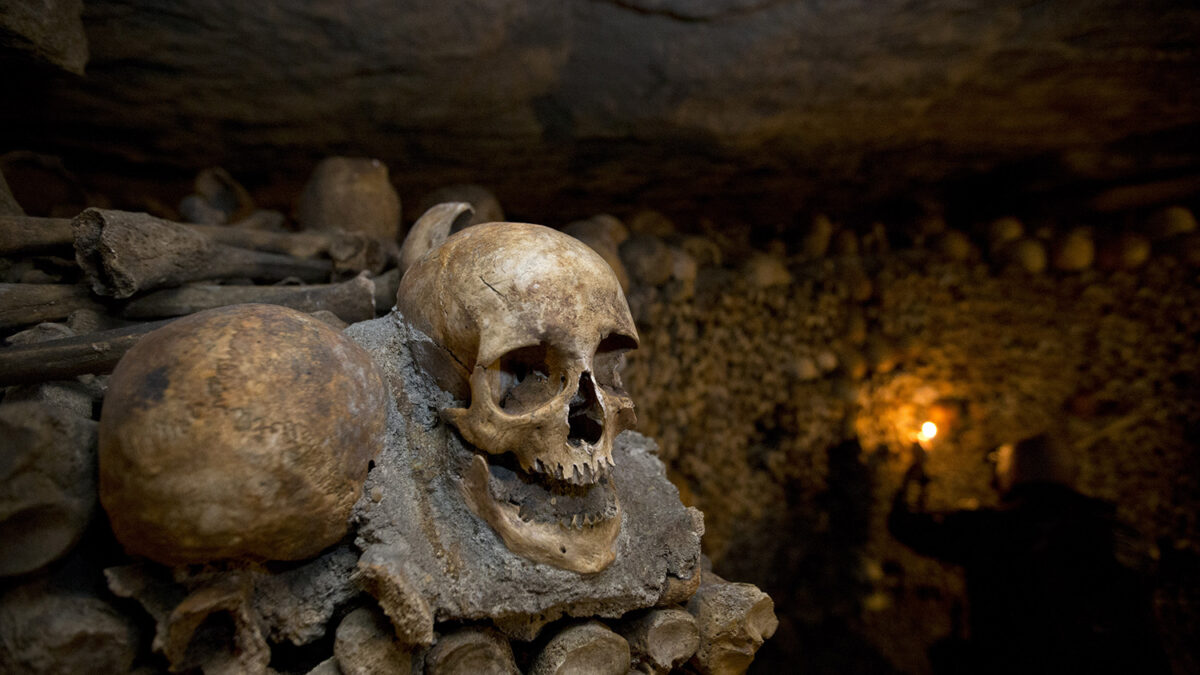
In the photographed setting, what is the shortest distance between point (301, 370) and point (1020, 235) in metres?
3.66

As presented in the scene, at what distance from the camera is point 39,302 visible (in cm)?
121

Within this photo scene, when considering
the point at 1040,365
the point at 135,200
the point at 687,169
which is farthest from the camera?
the point at 1040,365

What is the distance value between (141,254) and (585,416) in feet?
3.18

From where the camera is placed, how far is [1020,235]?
3.31m

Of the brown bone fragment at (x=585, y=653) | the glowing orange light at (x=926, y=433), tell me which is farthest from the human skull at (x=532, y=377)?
the glowing orange light at (x=926, y=433)

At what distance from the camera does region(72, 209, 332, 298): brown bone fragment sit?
1.20 meters

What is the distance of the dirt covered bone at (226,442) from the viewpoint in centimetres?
81

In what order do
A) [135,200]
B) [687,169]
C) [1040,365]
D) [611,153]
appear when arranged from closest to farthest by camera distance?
[135,200] → [611,153] → [687,169] → [1040,365]

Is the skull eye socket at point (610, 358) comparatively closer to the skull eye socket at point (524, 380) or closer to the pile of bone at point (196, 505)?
the skull eye socket at point (524, 380)

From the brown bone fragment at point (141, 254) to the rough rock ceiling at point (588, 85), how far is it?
475mm

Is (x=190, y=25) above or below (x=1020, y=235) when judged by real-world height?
below

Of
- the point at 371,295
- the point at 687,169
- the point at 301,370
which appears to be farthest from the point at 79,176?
the point at 687,169

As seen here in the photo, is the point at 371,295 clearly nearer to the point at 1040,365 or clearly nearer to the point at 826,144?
the point at 826,144

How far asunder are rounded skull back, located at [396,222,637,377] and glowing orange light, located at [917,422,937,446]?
2.71 m
